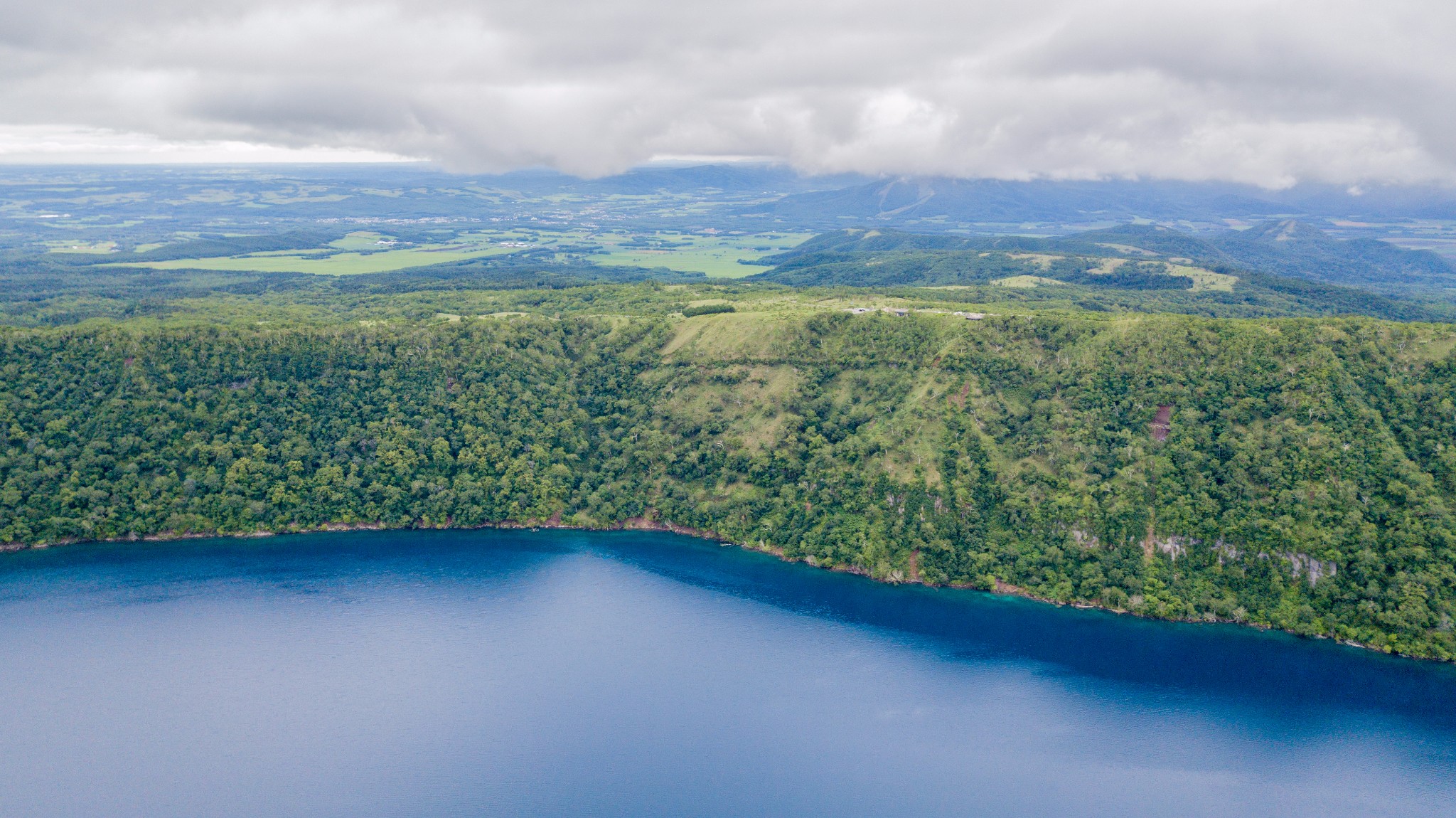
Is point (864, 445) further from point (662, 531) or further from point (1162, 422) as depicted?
point (1162, 422)

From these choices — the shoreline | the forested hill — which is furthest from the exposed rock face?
the shoreline

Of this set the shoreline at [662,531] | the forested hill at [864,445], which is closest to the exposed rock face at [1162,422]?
the forested hill at [864,445]

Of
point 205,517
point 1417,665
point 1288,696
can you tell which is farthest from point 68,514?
point 1417,665

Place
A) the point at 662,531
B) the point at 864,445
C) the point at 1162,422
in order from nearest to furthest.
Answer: the point at 1162,422
the point at 864,445
the point at 662,531

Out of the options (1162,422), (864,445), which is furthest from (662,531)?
(1162,422)

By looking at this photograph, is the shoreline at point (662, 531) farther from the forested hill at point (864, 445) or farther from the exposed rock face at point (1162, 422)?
the exposed rock face at point (1162, 422)

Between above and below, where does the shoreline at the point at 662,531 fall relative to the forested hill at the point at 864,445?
below
